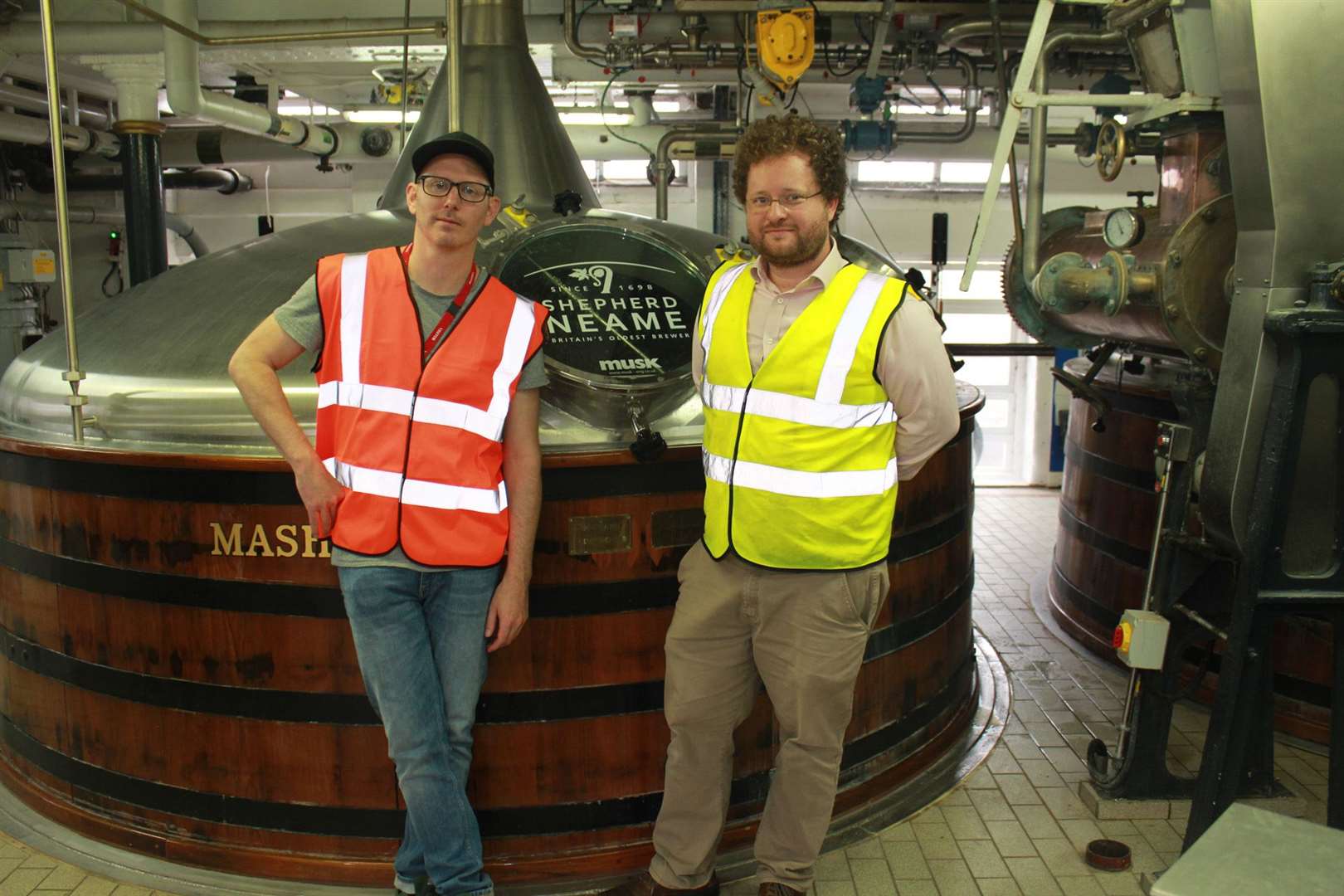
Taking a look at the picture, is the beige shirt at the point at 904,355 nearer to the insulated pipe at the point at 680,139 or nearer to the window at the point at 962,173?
the insulated pipe at the point at 680,139

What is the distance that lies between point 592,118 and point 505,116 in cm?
393

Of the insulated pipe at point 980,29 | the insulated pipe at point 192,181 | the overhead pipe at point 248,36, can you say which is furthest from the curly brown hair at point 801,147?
the insulated pipe at point 192,181

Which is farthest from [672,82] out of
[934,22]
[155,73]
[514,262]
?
[514,262]

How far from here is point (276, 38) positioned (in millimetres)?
3580

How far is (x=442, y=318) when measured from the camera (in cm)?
234

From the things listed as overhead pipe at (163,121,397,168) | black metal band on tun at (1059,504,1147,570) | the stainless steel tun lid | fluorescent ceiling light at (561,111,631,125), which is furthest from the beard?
overhead pipe at (163,121,397,168)

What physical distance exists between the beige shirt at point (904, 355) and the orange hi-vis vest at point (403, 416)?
582 millimetres

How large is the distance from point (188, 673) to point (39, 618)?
1.82 ft

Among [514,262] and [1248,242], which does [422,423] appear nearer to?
[514,262]

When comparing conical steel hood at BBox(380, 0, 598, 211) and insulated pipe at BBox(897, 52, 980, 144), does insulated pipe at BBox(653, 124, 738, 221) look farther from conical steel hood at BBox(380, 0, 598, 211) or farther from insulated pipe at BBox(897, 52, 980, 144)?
insulated pipe at BBox(897, 52, 980, 144)

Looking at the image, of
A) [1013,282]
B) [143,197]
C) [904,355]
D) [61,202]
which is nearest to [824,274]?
[904,355]

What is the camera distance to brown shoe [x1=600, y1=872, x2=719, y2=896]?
8.62 feet

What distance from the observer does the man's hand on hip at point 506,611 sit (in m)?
2.43

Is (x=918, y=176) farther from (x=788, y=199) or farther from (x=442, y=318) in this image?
(x=442, y=318)
